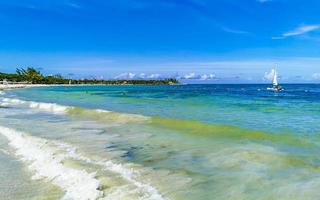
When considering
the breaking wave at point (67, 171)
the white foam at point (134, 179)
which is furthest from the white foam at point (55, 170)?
the white foam at point (134, 179)

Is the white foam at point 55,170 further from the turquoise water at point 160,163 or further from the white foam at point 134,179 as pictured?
the white foam at point 134,179

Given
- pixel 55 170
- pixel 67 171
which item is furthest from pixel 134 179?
pixel 55 170

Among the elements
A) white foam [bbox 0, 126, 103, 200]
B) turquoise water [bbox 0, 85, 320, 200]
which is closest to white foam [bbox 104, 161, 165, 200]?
turquoise water [bbox 0, 85, 320, 200]

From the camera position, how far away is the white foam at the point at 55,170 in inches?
293

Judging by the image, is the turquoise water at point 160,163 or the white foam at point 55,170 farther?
the turquoise water at point 160,163

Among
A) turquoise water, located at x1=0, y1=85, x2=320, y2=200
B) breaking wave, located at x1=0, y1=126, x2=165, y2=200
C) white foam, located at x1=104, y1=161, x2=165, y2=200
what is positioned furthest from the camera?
turquoise water, located at x1=0, y1=85, x2=320, y2=200

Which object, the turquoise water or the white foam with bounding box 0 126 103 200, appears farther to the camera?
the turquoise water

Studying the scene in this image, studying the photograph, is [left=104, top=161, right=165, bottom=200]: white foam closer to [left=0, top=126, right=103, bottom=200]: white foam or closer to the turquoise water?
the turquoise water

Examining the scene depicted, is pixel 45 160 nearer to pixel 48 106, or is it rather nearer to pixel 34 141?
pixel 34 141

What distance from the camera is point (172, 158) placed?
10.9 meters

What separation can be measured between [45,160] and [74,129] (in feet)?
24.8

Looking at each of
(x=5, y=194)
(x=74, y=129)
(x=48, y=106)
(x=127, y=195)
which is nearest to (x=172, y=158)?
(x=127, y=195)

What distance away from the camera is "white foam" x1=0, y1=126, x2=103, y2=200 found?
7448mm

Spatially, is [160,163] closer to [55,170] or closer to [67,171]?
[67,171]
